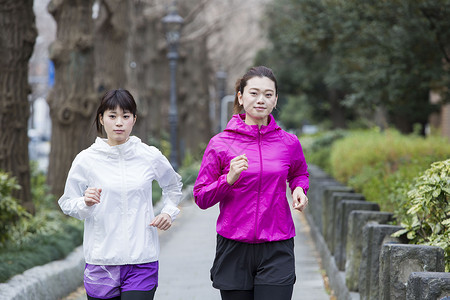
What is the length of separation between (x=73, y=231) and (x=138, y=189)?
565cm

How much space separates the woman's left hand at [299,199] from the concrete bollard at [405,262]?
65cm

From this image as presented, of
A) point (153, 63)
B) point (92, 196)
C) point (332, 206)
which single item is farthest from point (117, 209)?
point (153, 63)

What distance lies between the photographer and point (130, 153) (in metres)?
4.26

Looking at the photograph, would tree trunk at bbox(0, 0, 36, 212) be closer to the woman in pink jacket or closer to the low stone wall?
the low stone wall

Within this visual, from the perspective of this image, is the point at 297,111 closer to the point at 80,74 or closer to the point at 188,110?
the point at 188,110

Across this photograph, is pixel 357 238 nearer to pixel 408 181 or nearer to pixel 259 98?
pixel 408 181

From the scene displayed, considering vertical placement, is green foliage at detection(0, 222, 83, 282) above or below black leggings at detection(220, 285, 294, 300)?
below

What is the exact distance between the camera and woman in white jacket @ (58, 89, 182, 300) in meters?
4.12

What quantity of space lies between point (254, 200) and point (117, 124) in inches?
35.8

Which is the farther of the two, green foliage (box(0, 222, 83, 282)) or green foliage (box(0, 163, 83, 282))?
green foliage (box(0, 163, 83, 282))

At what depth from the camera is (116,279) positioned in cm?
412

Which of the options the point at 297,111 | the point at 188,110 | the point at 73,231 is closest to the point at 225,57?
the point at 297,111

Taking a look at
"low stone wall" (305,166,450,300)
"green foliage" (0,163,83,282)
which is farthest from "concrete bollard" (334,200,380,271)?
"green foliage" (0,163,83,282)

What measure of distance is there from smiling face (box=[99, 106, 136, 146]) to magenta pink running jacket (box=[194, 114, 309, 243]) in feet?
1.62
